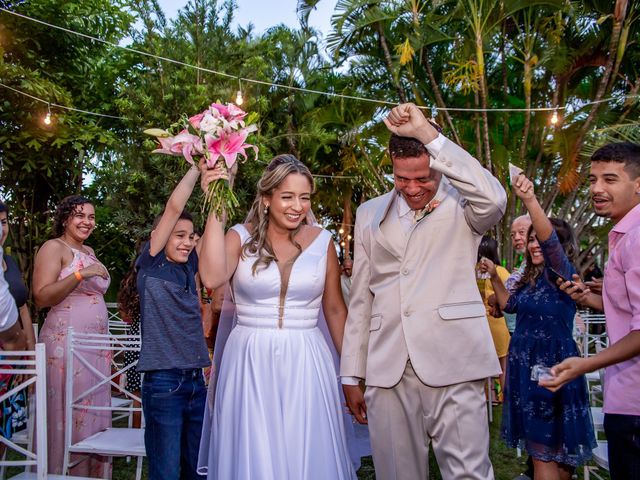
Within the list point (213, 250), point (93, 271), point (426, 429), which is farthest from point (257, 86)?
point (426, 429)

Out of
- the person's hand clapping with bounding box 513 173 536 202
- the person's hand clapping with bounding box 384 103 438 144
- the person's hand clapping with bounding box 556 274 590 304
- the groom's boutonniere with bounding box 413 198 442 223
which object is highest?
the person's hand clapping with bounding box 384 103 438 144

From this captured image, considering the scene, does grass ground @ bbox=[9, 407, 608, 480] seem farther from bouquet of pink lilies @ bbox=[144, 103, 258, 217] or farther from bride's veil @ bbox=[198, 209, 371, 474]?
bouquet of pink lilies @ bbox=[144, 103, 258, 217]

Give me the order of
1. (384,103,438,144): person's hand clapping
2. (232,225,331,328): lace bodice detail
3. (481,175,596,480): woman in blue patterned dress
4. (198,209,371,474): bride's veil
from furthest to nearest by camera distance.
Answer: (481,175,596,480): woman in blue patterned dress → (198,209,371,474): bride's veil → (232,225,331,328): lace bodice detail → (384,103,438,144): person's hand clapping

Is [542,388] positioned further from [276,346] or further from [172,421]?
[172,421]

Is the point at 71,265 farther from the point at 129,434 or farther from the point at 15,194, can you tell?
the point at 15,194

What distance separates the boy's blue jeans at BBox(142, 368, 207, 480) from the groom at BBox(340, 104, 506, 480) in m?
1.11

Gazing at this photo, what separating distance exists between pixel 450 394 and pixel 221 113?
1.72m

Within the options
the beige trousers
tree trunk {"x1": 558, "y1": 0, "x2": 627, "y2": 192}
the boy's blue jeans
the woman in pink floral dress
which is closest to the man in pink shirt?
the beige trousers

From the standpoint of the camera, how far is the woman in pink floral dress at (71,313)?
4656 mm

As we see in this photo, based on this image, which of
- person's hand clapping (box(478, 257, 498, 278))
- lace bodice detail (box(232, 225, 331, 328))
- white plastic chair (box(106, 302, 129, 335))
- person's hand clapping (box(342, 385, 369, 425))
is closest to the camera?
person's hand clapping (box(342, 385, 369, 425))

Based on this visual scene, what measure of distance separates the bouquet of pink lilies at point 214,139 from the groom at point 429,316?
819 mm

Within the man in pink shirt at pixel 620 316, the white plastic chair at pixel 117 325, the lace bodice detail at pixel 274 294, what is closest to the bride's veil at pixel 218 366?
the lace bodice detail at pixel 274 294

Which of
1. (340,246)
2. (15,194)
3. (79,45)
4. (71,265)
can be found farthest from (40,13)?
(340,246)

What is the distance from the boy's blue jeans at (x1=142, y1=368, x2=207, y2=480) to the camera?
129 inches
